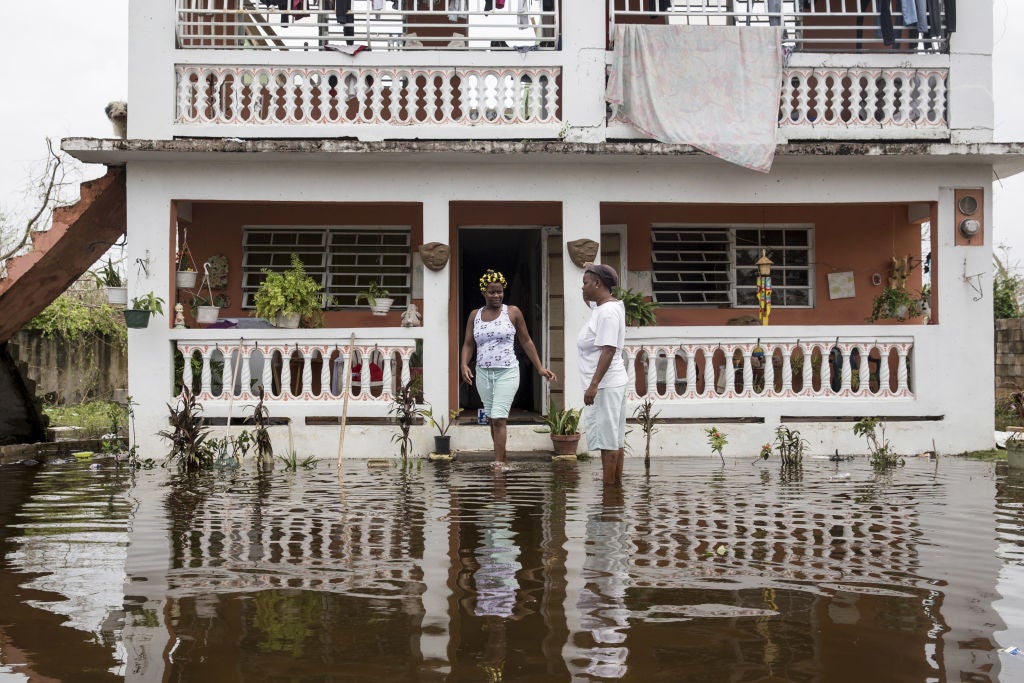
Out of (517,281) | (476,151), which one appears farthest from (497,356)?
(517,281)

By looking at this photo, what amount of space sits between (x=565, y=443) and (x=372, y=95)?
4.11 m

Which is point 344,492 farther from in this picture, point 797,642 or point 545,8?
point 545,8

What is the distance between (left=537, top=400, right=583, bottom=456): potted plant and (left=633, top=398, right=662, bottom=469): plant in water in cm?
62

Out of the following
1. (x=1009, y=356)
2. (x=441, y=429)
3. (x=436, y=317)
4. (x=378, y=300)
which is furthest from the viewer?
(x=1009, y=356)

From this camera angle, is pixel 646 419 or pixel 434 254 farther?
pixel 434 254

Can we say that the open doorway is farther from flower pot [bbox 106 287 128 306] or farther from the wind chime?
flower pot [bbox 106 287 128 306]

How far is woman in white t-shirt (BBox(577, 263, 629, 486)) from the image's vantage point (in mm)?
6789

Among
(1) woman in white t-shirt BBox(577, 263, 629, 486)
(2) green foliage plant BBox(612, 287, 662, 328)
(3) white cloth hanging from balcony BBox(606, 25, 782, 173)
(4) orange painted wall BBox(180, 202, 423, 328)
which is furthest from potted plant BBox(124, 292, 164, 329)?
(3) white cloth hanging from balcony BBox(606, 25, 782, 173)

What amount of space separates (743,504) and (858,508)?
0.70 meters

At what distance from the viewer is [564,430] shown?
9383mm

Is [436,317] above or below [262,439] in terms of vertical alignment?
above

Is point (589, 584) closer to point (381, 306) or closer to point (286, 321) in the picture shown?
point (286, 321)

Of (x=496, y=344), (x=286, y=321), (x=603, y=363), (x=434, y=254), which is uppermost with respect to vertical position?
(x=434, y=254)

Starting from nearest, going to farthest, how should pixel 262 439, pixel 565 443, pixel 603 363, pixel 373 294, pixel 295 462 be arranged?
pixel 603 363 < pixel 262 439 < pixel 295 462 < pixel 565 443 < pixel 373 294
